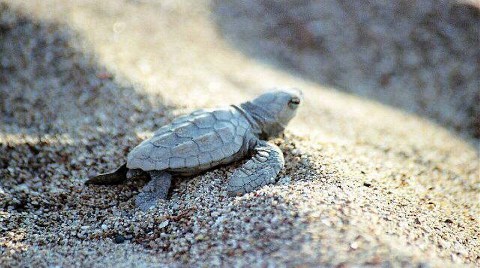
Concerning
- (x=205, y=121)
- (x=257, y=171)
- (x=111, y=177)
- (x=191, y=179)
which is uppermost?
(x=205, y=121)

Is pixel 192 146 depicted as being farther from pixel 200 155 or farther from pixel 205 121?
pixel 205 121

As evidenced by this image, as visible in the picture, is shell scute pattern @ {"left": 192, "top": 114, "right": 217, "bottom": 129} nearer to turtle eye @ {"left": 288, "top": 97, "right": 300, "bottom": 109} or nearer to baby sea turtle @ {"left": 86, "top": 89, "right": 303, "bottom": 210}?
baby sea turtle @ {"left": 86, "top": 89, "right": 303, "bottom": 210}

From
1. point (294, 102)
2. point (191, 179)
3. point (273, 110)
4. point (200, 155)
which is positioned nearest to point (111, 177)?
point (191, 179)

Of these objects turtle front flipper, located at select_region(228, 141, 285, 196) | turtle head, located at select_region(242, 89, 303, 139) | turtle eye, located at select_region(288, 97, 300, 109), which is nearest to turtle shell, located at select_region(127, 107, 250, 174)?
turtle front flipper, located at select_region(228, 141, 285, 196)

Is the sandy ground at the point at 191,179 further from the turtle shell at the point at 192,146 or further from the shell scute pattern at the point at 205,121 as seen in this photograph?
the shell scute pattern at the point at 205,121

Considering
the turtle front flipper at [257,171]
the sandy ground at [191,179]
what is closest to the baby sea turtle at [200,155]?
the turtle front flipper at [257,171]

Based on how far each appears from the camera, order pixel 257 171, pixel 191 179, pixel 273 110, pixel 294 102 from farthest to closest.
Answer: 1. pixel 294 102
2. pixel 273 110
3. pixel 191 179
4. pixel 257 171
